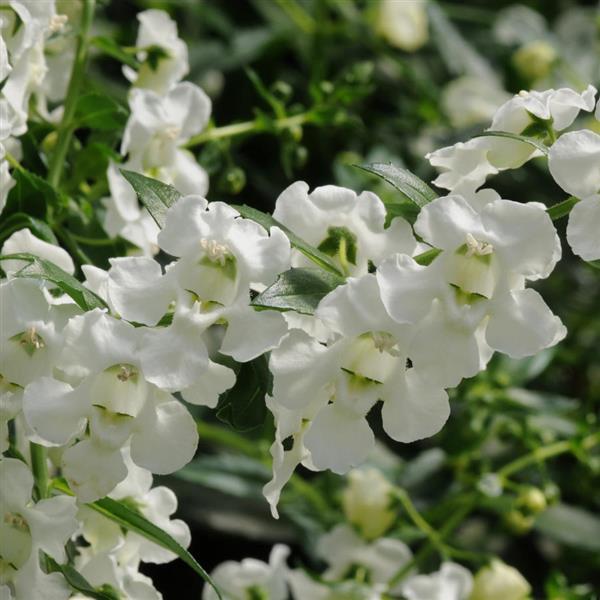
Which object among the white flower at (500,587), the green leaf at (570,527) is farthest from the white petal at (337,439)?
the green leaf at (570,527)

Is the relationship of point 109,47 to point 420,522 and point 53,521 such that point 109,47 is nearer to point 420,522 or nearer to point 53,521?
point 53,521

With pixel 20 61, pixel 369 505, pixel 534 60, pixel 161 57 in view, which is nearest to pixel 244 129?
pixel 161 57

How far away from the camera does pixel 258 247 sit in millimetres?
566

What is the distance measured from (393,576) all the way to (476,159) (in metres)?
0.51

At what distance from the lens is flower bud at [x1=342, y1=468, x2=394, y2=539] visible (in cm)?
108

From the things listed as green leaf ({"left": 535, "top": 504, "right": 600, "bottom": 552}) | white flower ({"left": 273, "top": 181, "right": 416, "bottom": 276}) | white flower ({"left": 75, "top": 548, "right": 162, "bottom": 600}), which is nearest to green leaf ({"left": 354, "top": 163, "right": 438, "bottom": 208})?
white flower ({"left": 273, "top": 181, "right": 416, "bottom": 276})

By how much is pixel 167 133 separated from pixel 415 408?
289mm

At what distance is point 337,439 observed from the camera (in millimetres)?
585

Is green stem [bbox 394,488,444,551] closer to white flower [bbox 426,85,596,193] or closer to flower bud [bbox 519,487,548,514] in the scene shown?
flower bud [bbox 519,487,548,514]

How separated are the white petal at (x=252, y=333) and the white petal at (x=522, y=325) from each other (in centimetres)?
9

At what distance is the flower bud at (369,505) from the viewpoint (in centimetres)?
108

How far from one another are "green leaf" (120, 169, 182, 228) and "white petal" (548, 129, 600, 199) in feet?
0.59

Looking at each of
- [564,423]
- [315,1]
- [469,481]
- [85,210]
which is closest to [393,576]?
[469,481]

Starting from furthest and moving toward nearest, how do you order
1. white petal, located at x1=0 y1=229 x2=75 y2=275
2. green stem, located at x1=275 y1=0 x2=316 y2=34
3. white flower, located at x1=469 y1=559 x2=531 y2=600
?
green stem, located at x1=275 y1=0 x2=316 y2=34 < white flower, located at x1=469 y1=559 x2=531 y2=600 < white petal, located at x1=0 y1=229 x2=75 y2=275
